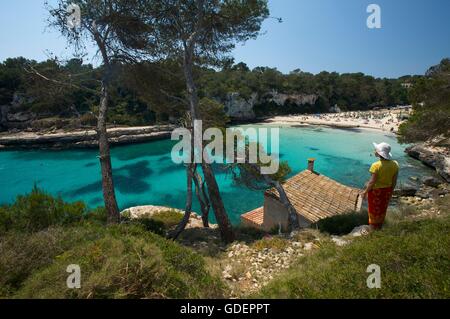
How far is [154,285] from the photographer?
3.62 m

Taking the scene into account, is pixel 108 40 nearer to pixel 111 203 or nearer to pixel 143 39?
pixel 143 39

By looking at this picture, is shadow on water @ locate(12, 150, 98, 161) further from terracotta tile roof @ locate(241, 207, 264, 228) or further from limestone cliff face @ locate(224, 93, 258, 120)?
limestone cliff face @ locate(224, 93, 258, 120)

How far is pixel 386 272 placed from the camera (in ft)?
11.9

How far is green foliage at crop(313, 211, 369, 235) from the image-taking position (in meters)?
9.18

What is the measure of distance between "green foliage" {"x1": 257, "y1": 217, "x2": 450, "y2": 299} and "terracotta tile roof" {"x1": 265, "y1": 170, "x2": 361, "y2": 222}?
26.6 feet

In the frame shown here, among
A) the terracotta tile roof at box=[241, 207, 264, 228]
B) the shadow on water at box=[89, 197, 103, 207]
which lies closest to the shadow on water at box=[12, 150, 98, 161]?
the shadow on water at box=[89, 197, 103, 207]

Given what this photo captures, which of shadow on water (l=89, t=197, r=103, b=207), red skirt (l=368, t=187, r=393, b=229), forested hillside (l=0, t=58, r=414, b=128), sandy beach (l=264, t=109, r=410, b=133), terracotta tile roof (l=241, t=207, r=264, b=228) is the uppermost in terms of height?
forested hillside (l=0, t=58, r=414, b=128)

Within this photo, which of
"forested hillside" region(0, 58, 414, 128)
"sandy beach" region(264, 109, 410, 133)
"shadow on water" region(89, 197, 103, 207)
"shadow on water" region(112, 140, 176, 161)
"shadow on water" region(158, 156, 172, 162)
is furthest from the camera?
"sandy beach" region(264, 109, 410, 133)

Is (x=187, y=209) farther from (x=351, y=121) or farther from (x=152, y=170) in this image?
(x=351, y=121)

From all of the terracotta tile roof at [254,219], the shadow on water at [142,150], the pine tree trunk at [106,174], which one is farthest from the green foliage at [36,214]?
the shadow on water at [142,150]

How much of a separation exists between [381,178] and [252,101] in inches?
2662

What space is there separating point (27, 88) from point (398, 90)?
107727 mm
